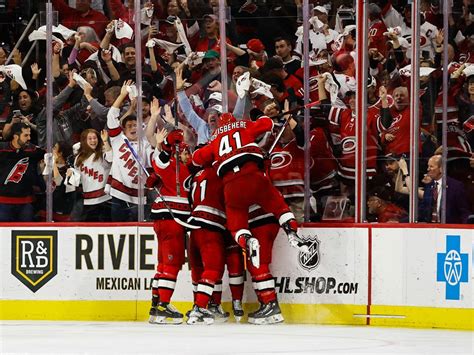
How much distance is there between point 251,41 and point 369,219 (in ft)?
5.04

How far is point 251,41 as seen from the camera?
9594 millimetres

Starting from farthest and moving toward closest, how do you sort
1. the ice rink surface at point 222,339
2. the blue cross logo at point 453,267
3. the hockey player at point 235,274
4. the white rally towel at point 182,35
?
1. the white rally towel at point 182,35
2. the hockey player at point 235,274
3. the blue cross logo at point 453,267
4. the ice rink surface at point 222,339

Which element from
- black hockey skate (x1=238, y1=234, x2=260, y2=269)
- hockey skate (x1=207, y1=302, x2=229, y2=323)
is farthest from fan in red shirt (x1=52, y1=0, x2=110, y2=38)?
hockey skate (x1=207, y1=302, x2=229, y2=323)

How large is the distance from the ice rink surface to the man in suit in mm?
754

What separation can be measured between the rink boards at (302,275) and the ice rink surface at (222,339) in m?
0.23

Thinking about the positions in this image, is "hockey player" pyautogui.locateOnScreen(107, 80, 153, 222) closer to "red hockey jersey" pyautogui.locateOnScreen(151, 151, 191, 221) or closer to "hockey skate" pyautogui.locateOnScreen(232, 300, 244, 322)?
"red hockey jersey" pyautogui.locateOnScreen(151, 151, 191, 221)

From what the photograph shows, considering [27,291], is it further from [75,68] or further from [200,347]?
[200,347]

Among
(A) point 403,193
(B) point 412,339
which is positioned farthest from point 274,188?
(B) point 412,339

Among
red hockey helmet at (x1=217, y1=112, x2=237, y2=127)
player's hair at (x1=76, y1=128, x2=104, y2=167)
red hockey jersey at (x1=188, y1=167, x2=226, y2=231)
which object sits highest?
red hockey helmet at (x1=217, y1=112, x2=237, y2=127)

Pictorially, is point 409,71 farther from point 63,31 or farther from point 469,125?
point 63,31

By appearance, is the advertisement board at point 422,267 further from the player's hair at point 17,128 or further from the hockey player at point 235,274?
the player's hair at point 17,128

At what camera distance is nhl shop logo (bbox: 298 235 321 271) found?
30.7 feet

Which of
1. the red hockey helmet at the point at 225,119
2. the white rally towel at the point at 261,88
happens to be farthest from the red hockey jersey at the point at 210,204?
the white rally towel at the point at 261,88

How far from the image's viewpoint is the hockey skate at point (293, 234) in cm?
909
